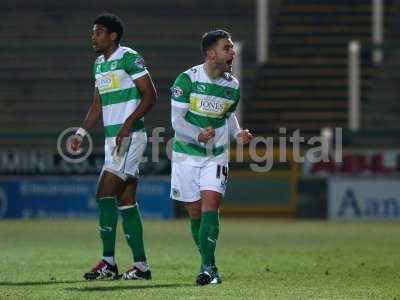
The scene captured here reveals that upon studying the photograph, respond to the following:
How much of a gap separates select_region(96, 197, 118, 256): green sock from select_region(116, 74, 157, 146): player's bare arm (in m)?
0.50

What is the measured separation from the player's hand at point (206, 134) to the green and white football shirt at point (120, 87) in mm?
790

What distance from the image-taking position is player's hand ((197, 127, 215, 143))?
951 centimetres

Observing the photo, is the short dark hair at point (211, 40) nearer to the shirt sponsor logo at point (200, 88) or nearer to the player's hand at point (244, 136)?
the shirt sponsor logo at point (200, 88)

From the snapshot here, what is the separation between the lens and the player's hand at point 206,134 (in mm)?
9508

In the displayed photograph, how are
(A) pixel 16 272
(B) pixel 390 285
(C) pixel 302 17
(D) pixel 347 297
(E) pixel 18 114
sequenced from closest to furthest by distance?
(D) pixel 347 297 < (B) pixel 390 285 < (A) pixel 16 272 < (E) pixel 18 114 < (C) pixel 302 17

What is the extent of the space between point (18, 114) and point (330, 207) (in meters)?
6.73

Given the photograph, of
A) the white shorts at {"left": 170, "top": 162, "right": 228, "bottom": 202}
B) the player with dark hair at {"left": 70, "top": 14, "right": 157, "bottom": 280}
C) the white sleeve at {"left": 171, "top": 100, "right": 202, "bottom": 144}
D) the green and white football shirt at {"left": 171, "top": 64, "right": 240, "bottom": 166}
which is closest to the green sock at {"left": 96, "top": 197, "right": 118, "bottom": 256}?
the player with dark hair at {"left": 70, "top": 14, "right": 157, "bottom": 280}

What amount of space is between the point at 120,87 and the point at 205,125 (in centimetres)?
85

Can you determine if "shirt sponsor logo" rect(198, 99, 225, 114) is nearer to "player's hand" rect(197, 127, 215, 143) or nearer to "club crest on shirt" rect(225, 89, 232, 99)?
"club crest on shirt" rect(225, 89, 232, 99)

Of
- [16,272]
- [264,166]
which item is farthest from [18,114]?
[16,272]

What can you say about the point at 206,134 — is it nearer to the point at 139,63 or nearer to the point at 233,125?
the point at 233,125

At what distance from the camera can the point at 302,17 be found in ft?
87.8

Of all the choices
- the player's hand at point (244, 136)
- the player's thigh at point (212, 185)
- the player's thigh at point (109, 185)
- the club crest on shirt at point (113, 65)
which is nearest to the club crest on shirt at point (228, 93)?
the player's hand at point (244, 136)

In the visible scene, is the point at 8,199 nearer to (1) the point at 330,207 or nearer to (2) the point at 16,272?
(1) the point at 330,207
